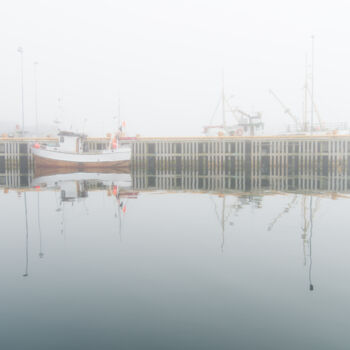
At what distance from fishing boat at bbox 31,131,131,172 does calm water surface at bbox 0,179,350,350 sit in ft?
107

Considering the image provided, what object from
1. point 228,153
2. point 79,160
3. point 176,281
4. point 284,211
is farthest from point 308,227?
point 79,160

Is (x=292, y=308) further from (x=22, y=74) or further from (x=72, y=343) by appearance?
(x=22, y=74)

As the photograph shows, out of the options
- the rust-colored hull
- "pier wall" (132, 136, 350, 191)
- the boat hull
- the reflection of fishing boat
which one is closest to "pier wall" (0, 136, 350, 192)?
"pier wall" (132, 136, 350, 191)

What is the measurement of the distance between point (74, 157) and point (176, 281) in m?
42.0

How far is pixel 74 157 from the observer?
47781 mm

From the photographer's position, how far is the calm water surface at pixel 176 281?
6016mm

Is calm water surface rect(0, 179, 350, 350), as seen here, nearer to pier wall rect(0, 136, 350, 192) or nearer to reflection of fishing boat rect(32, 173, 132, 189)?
reflection of fishing boat rect(32, 173, 132, 189)

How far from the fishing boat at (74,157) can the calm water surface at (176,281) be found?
107ft

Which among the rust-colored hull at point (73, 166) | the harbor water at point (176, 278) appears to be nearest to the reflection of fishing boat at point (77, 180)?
the rust-colored hull at point (73, 166)

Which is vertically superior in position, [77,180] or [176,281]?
[77,180]

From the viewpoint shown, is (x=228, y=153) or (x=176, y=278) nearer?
(x=176, y=278)

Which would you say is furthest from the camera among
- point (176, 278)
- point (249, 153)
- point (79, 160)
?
point (249, 153)

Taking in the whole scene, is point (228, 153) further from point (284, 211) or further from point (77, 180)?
point (284, 211)

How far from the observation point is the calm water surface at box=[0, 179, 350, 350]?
19.7 feet
